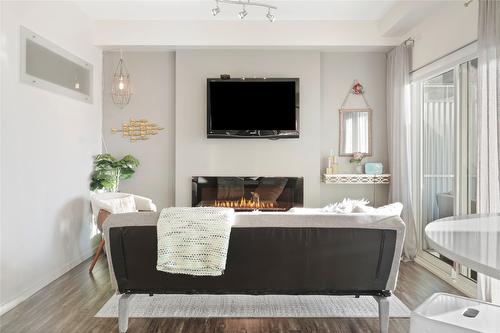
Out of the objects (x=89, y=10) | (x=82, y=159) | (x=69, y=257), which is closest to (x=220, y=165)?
(x=82, y=159)

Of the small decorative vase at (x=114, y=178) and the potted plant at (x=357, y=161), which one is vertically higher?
the potted plant at (x=357, y=161)

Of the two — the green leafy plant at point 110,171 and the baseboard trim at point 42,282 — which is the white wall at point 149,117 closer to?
the green leafy plant at point 110,171

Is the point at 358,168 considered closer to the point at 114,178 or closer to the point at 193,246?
the point at 114,178

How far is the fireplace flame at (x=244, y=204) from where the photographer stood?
5250 mm

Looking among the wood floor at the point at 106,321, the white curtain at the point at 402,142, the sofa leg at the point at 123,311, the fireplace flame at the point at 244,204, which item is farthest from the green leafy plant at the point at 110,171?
the white curtain at the point at 402,142

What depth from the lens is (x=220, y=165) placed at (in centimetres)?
533

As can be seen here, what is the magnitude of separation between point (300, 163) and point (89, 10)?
11.2 feet

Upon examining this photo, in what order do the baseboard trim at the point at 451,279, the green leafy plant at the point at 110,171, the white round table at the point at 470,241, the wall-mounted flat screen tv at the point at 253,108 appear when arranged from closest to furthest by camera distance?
the white round table at the point at 470,241 → the baseboard trim at the point at 451,279 → the green leafy plant at the point at 110,171 → the wall-mounted flat screen tv at the point at 253,108

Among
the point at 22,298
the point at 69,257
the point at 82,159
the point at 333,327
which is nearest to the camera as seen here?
the point at 333,327

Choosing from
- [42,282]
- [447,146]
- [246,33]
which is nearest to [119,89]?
[246,33]

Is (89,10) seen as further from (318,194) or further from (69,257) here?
(318,194)

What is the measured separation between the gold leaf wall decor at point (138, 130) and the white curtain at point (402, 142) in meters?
3.29

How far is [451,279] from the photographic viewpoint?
370cm

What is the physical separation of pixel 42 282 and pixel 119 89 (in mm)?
2894
